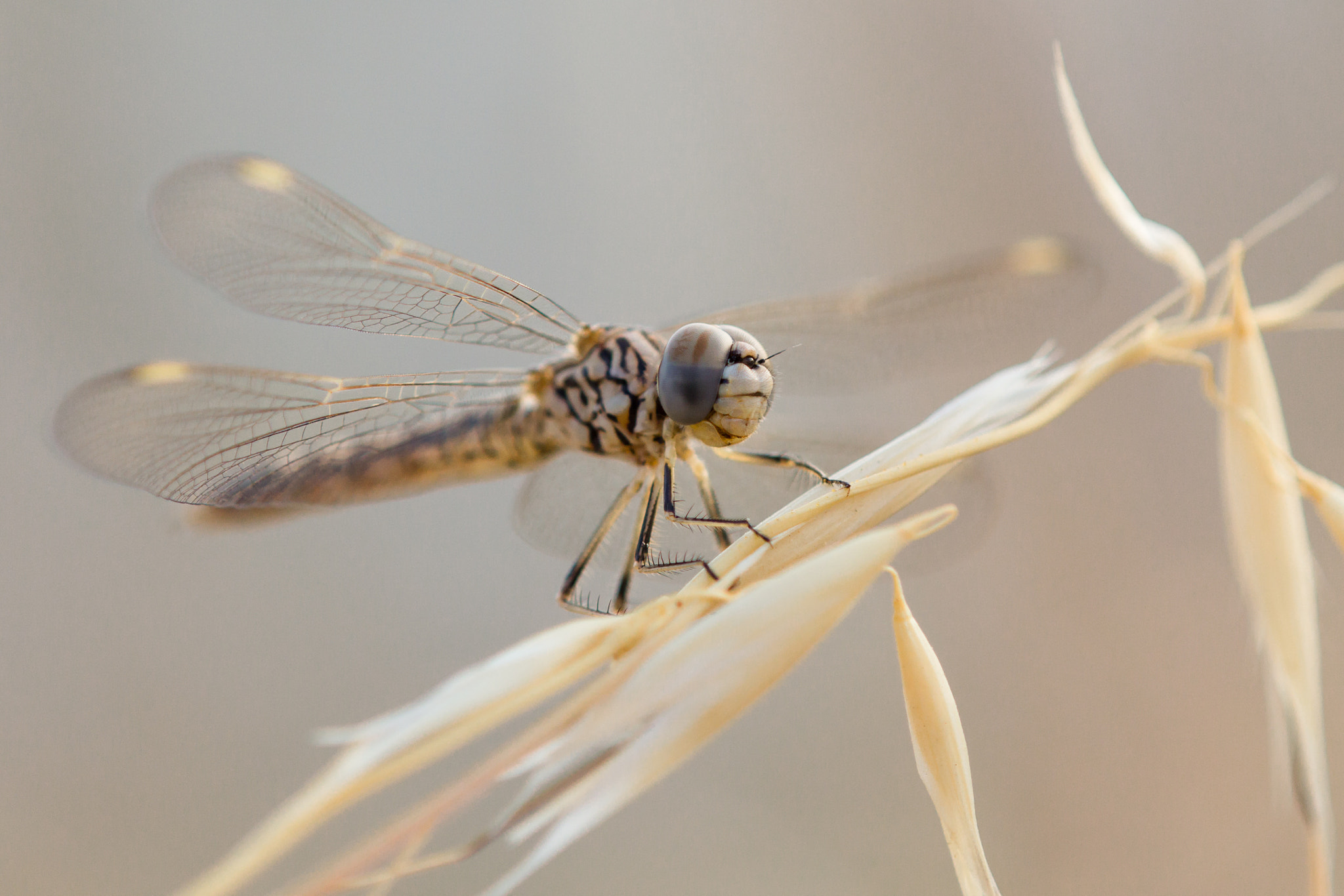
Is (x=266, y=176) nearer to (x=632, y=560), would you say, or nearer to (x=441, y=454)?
(x=441, y=454)

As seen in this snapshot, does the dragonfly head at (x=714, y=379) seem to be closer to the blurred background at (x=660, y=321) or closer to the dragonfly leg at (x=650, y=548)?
the dragonfly leg at (x=650, y=548)

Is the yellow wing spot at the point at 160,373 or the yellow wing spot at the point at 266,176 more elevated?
the yellow wing spot at the point at 266,176

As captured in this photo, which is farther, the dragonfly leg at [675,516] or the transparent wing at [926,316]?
the transparent wing at [926,316]

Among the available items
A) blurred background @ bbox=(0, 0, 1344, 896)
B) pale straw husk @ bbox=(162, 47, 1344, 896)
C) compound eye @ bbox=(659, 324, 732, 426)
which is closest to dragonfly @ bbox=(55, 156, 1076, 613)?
compound eye @ bbox=(659, 324, 732, 426)

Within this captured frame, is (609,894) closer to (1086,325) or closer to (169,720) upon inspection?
(169,720)

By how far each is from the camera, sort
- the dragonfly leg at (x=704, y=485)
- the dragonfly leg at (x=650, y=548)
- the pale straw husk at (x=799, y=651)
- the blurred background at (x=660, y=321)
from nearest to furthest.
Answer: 1. the pale straw husk at (x=799, y=651)
2. the dragonfly leg at (x=650, y=548)
3. the dragonfly leg at (x=704, y=485)
4. the blurred background at (x=660, y=321)

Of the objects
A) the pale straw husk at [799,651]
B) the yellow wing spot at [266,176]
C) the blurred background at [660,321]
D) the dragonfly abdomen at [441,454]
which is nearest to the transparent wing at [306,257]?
the yellow wing spot at [266,176]
